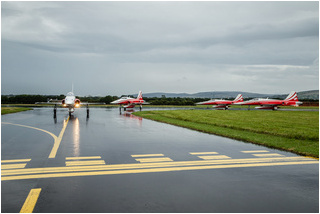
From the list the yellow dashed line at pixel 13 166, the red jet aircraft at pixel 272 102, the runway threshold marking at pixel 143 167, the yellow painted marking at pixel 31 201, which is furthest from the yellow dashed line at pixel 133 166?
the red jet aircraft at pixel 272 102

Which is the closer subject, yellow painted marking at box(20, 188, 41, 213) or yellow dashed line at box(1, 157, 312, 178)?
yellow painted marking at box(20, 188, 41, 213)

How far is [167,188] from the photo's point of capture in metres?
6.90

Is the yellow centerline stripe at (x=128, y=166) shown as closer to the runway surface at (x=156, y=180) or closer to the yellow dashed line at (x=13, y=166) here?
the runway surface at (x=156, y=180)

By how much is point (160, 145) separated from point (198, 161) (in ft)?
13.2

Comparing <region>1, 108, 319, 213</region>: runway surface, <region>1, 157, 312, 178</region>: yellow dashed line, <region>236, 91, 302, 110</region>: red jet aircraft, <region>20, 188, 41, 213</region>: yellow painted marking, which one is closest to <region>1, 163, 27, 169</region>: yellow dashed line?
<region>1, 108, 319, 213</region>: runway surface

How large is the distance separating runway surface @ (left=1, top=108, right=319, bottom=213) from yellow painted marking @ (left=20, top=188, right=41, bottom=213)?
20mm

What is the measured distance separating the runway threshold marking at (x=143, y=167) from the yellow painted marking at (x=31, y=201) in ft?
4.62

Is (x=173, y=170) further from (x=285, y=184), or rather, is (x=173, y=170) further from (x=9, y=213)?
(x=9, y=213)

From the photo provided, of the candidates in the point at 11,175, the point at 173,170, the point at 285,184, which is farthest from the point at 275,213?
the point at 11,175

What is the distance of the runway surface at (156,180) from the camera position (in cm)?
583

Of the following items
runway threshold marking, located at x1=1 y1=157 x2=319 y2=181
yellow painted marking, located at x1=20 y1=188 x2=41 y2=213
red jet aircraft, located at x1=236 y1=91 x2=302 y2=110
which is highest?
red jet aircraft, located at x1=236 y1=91 x2=302 y2=110

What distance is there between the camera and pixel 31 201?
6000 mm

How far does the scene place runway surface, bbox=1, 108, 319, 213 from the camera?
5.83m

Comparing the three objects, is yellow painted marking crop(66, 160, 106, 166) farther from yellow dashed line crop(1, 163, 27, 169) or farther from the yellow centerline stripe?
yellow dashed line crop(1, 163, 27, 169)
